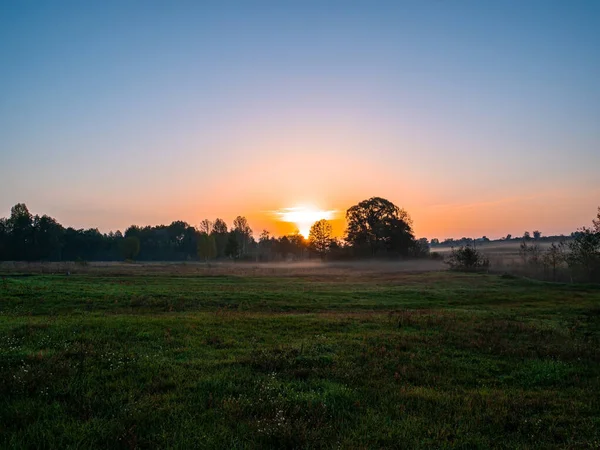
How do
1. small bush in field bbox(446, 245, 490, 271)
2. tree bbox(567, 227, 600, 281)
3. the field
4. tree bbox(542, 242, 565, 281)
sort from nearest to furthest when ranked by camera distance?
the field
tree bbox(567, 227, 600, 281)
tree bbox(542, 242, 565, 281)
small bush in field bbox(446, 245, 490, 271)

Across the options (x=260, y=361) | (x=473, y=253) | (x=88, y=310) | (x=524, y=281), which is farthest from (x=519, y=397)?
(x=473, y=253)

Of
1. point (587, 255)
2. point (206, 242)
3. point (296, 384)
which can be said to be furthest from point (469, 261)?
point (206, 242)

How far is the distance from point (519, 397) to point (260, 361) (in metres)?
5.98

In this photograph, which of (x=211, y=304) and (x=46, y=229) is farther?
(x=46, y=229)

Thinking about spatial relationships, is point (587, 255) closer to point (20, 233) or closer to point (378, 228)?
point (378, 228)

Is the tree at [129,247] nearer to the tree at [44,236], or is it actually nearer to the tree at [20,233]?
the tree at [44,236]

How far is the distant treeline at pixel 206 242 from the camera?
316ft

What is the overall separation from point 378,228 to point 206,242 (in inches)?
2164

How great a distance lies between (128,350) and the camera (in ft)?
34.6

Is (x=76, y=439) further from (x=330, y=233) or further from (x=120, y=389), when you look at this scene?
(x=330, y=233)

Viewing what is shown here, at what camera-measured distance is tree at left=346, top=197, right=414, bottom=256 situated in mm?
95125

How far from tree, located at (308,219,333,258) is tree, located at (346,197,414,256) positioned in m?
13.5

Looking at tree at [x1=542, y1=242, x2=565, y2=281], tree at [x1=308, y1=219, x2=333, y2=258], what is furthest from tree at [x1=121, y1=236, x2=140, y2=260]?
tree at [x1=542, y1=242, x2=565, y2=281]

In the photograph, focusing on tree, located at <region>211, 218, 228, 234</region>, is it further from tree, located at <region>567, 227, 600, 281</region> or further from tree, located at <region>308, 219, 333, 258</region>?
tree, located at <region>567, 227, 600, 281</region>
